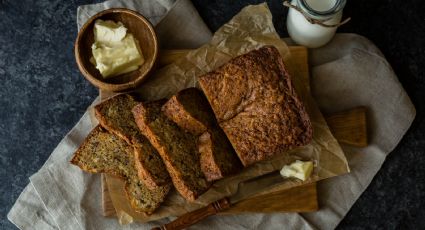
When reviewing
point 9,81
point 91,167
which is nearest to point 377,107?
point 91,167

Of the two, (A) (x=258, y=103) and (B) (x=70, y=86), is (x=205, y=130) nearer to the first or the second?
(A) (x=258, y=103)

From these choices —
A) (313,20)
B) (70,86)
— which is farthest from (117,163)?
(313,20)

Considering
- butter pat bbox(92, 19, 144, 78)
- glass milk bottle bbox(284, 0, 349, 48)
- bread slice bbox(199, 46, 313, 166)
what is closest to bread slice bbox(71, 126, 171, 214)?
butter pat bbox(92, 19, 144, 78)

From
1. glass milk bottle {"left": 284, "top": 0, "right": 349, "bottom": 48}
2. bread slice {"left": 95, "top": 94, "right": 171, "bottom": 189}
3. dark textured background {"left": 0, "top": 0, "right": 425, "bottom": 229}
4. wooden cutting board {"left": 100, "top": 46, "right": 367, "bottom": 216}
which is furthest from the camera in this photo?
dark textured background {"left": 0, "top": 0, "right": 425, "bottom": 229}

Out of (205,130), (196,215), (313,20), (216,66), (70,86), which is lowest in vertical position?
(196,215)

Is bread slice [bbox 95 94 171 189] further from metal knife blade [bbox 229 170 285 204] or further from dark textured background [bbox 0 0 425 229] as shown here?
metal knife blade [bbox 229 170 285 204]

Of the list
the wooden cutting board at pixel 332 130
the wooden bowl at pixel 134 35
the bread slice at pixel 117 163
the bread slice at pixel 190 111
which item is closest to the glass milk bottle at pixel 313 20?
the wooden cutting board at pixel 332 130

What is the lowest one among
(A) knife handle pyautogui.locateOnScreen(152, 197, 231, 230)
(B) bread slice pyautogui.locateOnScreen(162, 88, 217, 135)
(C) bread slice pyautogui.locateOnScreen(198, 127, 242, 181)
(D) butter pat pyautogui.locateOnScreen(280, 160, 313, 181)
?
(A) knife handle pyautogui.locateOnScreen(152, 197, 231, 230)
